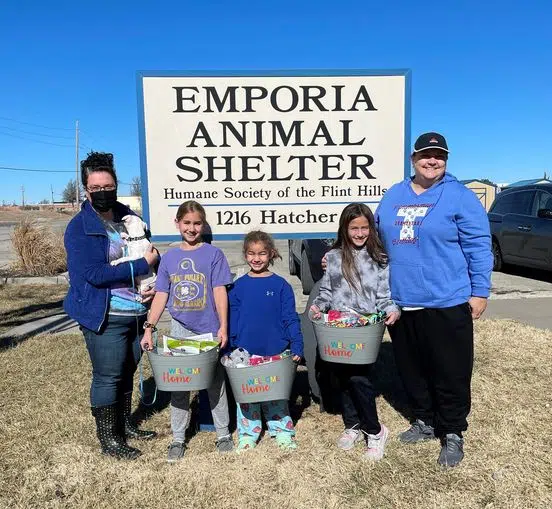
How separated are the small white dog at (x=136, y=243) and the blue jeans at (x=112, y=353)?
0.74ft

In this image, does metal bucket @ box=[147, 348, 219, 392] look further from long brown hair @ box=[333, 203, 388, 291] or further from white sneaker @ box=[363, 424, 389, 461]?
white sneaker @ box=[363, 424, 389, 461]

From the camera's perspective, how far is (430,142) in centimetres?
291

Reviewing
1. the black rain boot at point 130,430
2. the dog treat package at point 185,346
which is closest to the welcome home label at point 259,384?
the dog treat package at point 185,346

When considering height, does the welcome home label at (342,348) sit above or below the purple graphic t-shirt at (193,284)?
below

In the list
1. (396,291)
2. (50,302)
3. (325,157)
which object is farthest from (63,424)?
(50,302)

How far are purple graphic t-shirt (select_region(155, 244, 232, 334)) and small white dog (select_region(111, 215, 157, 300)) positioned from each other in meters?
0.09

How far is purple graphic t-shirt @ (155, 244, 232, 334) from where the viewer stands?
3154 mm

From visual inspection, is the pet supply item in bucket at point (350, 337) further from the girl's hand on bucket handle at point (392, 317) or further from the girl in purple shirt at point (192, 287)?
the girl in purple shirt at point (192, 287)

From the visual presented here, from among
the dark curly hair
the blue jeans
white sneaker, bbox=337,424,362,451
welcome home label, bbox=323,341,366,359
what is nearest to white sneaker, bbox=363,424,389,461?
white sneaker, bbox=337,424,362,451

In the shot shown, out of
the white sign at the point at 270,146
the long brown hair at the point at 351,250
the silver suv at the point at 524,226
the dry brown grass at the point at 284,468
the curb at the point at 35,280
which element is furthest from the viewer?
the curb at the point at 35,280

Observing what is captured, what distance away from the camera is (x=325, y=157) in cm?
408

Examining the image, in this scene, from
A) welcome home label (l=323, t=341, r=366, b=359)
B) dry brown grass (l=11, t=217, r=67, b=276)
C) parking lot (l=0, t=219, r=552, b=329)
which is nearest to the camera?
welcome home label (l=323, t=341, r=366, b=359)

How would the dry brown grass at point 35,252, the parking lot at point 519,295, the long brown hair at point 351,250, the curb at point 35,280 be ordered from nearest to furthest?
the long brown hair at point 351,250, the parking lot at point 519,295, the curb at point 35,280, the dry brown grass at point 35,252

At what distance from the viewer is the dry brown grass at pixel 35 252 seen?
10.3 m
